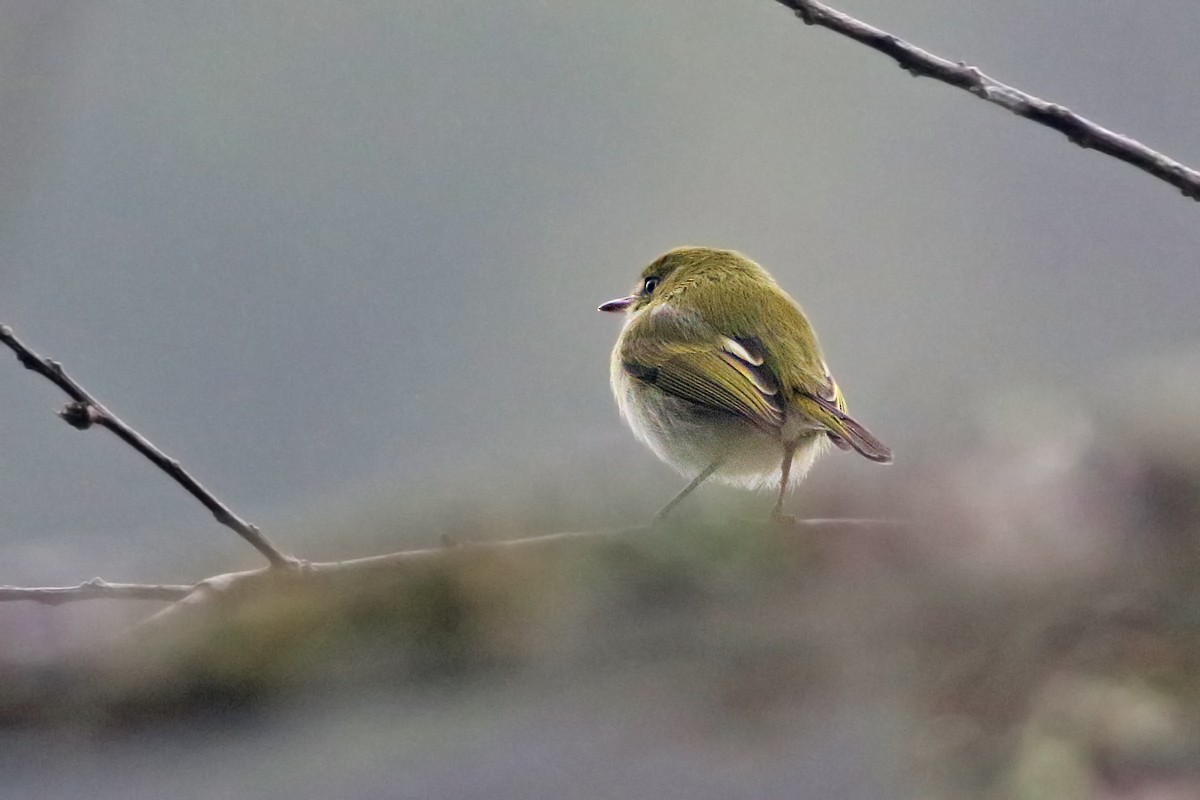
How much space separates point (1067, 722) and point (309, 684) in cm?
112

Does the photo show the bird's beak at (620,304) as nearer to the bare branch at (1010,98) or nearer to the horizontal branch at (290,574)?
the horizontal branch at (290,574)

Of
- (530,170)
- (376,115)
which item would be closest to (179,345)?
(530,170)

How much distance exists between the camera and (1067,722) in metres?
1.80

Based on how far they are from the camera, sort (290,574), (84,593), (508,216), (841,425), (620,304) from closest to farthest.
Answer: (84,593), (290,574), (841,425), (620,304), (508,216)

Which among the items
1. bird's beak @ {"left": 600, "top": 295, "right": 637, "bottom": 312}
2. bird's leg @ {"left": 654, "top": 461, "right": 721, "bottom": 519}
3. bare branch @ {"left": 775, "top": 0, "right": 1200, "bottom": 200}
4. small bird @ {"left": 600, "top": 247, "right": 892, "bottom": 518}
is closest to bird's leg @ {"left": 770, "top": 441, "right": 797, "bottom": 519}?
small bird @ {"left": 600, "top": 247, "right": 892, "bottom": 518}

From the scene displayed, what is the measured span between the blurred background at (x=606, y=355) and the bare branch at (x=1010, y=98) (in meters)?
0.18

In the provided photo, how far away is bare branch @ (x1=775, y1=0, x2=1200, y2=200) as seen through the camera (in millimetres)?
1113

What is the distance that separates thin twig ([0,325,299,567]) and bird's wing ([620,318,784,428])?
1.60 m

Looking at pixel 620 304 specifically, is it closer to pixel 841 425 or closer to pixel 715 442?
pixel 715 442

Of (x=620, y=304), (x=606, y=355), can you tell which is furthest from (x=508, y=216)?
(x=620, y=304)

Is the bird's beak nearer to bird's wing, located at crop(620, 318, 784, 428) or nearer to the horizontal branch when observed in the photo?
bird's wing, located at crop(620, 318, 784, 428)

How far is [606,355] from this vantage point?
52.4 ft

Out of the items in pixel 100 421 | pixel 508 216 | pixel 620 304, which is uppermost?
pixel 508 216

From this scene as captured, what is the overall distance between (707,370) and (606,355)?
1288cm
